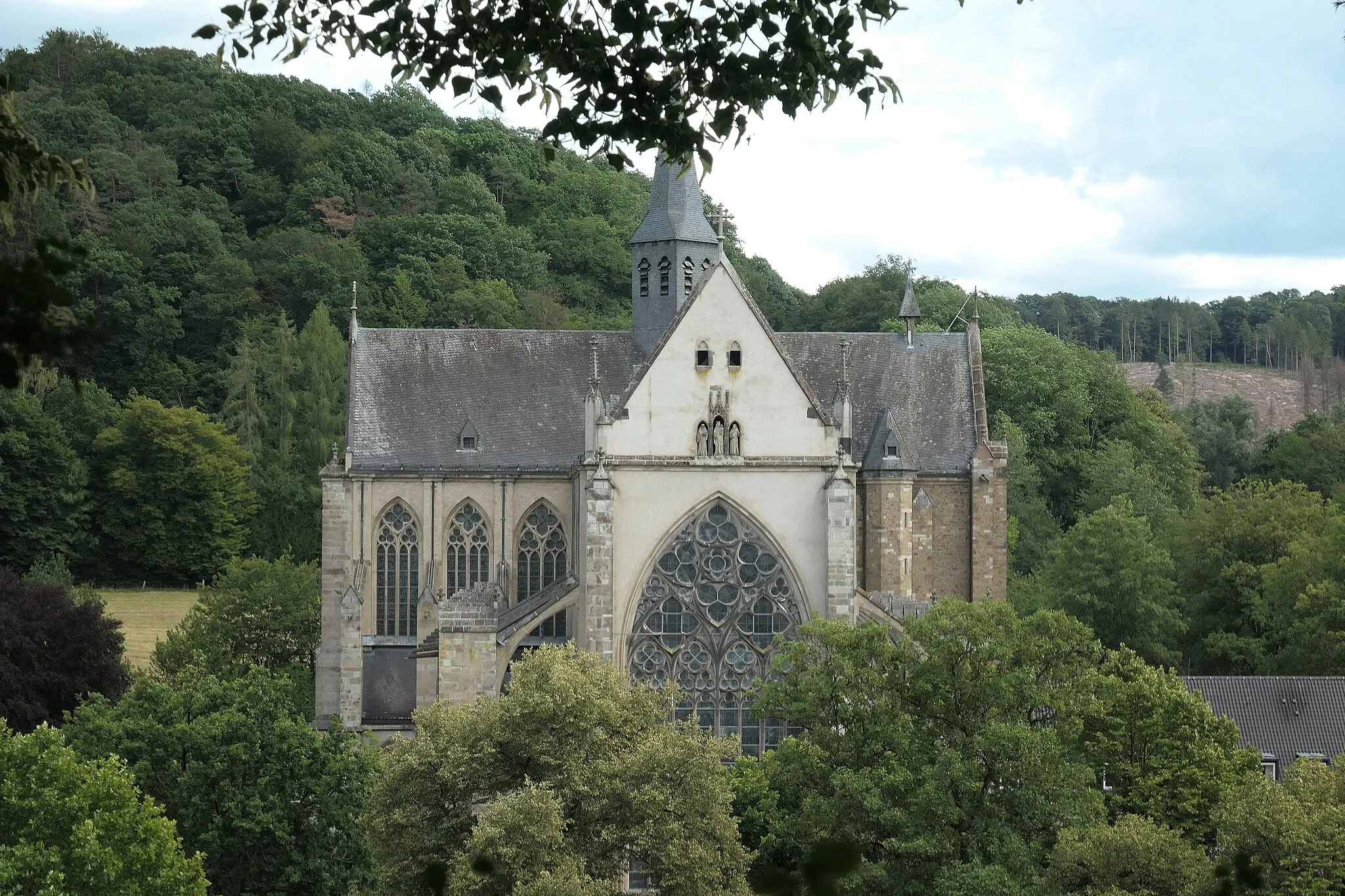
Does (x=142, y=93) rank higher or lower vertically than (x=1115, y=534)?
higher

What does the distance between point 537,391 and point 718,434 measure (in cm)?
730

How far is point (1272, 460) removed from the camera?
90000 millimetres

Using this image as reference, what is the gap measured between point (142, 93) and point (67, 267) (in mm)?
104462

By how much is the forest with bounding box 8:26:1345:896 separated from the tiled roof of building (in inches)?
222

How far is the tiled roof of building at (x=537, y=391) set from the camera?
155ft

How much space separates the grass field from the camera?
65.4 meters

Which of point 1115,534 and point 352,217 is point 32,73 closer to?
point 352,217

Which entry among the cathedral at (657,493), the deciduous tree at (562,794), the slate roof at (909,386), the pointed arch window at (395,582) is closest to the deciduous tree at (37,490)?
the cathedral at (657,493)

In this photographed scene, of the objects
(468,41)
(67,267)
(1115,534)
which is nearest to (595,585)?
(1115,534)

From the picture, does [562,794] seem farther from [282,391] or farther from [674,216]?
[282,391]

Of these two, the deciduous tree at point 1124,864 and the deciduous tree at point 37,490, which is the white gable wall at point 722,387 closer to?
the deciduous tree at point 1124,864

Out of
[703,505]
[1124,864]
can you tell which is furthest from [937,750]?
[703,505]

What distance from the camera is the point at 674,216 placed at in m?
47.9

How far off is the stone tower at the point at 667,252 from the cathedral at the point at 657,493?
0.19 ft
